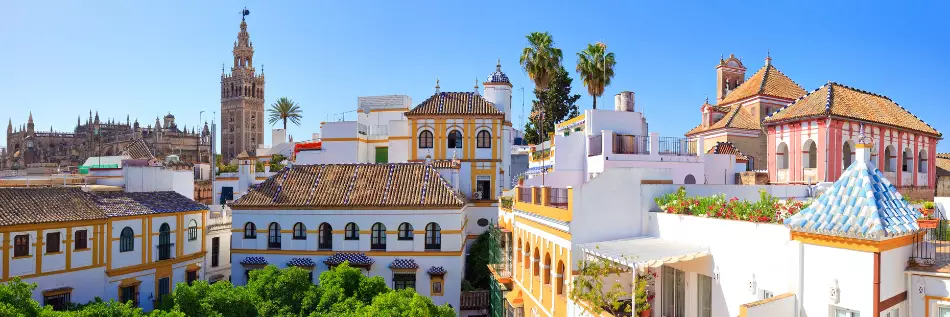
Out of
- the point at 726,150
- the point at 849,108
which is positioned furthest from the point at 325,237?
the point at 849,108

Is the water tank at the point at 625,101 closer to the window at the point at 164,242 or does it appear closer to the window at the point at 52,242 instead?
the window at the point at 164,242

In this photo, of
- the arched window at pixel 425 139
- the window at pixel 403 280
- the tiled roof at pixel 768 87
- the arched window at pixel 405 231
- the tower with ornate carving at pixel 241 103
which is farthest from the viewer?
the tower with ornate carving at pixel 241 103

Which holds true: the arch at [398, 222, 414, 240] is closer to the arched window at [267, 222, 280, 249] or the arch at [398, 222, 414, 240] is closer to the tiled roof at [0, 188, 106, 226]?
the arched window at [267, 222, 280, 249]

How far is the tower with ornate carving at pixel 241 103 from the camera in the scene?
9881cm

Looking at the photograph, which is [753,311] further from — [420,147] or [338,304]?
Answer: [420,147]

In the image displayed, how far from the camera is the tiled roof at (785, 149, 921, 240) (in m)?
9.32

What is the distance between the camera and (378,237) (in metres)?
26.9

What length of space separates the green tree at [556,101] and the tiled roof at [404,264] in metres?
17.9

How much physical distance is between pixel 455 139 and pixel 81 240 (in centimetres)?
1841

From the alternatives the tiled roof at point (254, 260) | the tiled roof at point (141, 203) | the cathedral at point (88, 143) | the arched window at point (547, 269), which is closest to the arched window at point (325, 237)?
the tiled roof at point (254, 260)

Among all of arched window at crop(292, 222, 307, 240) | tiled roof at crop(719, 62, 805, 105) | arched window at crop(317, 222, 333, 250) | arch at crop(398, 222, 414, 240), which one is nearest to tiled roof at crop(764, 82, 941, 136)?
tiled roof at crop(719, 62, 805, 105)

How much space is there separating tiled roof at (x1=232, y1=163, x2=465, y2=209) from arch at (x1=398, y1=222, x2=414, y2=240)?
918mm

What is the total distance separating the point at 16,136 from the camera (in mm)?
73938

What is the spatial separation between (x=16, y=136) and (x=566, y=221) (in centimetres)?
8293
